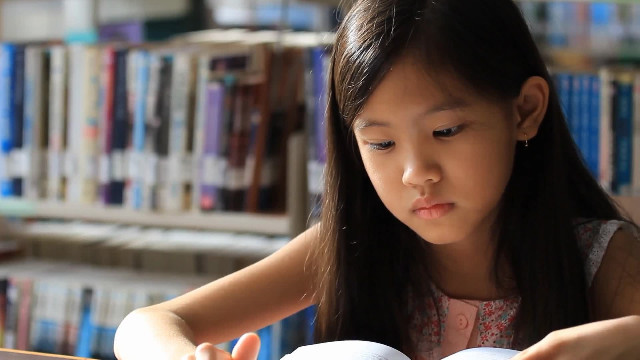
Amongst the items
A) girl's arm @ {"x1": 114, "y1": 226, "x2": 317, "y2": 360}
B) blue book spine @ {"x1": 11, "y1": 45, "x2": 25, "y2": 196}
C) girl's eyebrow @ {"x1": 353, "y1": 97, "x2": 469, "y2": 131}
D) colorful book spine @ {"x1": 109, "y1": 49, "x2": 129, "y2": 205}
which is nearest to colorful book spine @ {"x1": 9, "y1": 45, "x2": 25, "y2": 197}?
blue book spine @ {"x1": 11, "y1": 45, "x2": 25, "y2": 196}

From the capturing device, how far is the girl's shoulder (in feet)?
2.97

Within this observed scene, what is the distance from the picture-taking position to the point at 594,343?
2.23ft

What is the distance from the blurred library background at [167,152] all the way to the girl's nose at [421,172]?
806 mm

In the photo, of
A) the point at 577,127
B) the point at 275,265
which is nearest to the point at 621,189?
the point at 577,127

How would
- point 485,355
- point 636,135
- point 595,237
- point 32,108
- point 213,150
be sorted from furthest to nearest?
point 32,108 < point 213,150 < point 636,135 < point 595,237 < point 485,355

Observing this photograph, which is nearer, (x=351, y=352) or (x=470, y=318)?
(x=351, y=352)

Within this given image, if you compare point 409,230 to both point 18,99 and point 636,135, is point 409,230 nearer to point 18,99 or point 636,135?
point 636,135

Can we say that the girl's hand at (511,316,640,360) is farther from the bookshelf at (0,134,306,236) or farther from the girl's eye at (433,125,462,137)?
the bookshelf at (0,134,306,236)

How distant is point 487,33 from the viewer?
2.66ft

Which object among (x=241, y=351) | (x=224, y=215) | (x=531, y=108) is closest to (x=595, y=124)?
(x=224, y=215)

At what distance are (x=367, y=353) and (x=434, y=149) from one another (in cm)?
21

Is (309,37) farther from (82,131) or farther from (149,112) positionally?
(82,131)

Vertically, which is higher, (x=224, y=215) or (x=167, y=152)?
(x=167, y=152)

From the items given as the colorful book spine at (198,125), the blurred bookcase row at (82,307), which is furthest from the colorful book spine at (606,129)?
the colorful book spine at (198,125)
